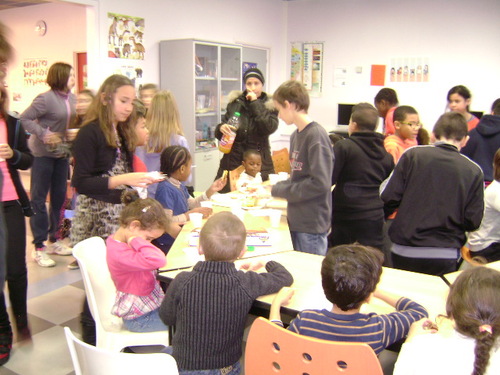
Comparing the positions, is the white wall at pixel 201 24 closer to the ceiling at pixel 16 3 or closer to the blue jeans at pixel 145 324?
the ceiling at pixel 16 3

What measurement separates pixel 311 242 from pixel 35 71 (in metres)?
6.81

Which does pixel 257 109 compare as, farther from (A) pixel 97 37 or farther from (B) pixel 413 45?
(B) pixel 413 45

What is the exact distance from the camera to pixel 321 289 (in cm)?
192

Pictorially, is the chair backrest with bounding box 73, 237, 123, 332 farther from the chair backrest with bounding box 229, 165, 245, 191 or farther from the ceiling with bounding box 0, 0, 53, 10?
the ceiling with bounding box 0, 0, 53, 10

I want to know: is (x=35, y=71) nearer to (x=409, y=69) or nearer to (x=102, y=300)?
(x=409, y=69)

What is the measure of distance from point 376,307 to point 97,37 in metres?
4.15

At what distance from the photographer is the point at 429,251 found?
2.39m

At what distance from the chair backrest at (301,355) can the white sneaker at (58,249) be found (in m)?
3.38

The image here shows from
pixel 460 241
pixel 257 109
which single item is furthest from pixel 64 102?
pixel 460 241

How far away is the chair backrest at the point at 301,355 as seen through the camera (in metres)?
1.29

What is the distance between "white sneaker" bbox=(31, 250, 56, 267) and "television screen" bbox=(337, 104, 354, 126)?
187 inches

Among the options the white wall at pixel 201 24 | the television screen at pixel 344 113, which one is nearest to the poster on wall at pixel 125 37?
the white wall at pixel 201 24

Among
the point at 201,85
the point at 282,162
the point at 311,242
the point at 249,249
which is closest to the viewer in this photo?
the point at 249,249

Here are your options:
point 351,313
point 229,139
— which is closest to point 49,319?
point 229,139
